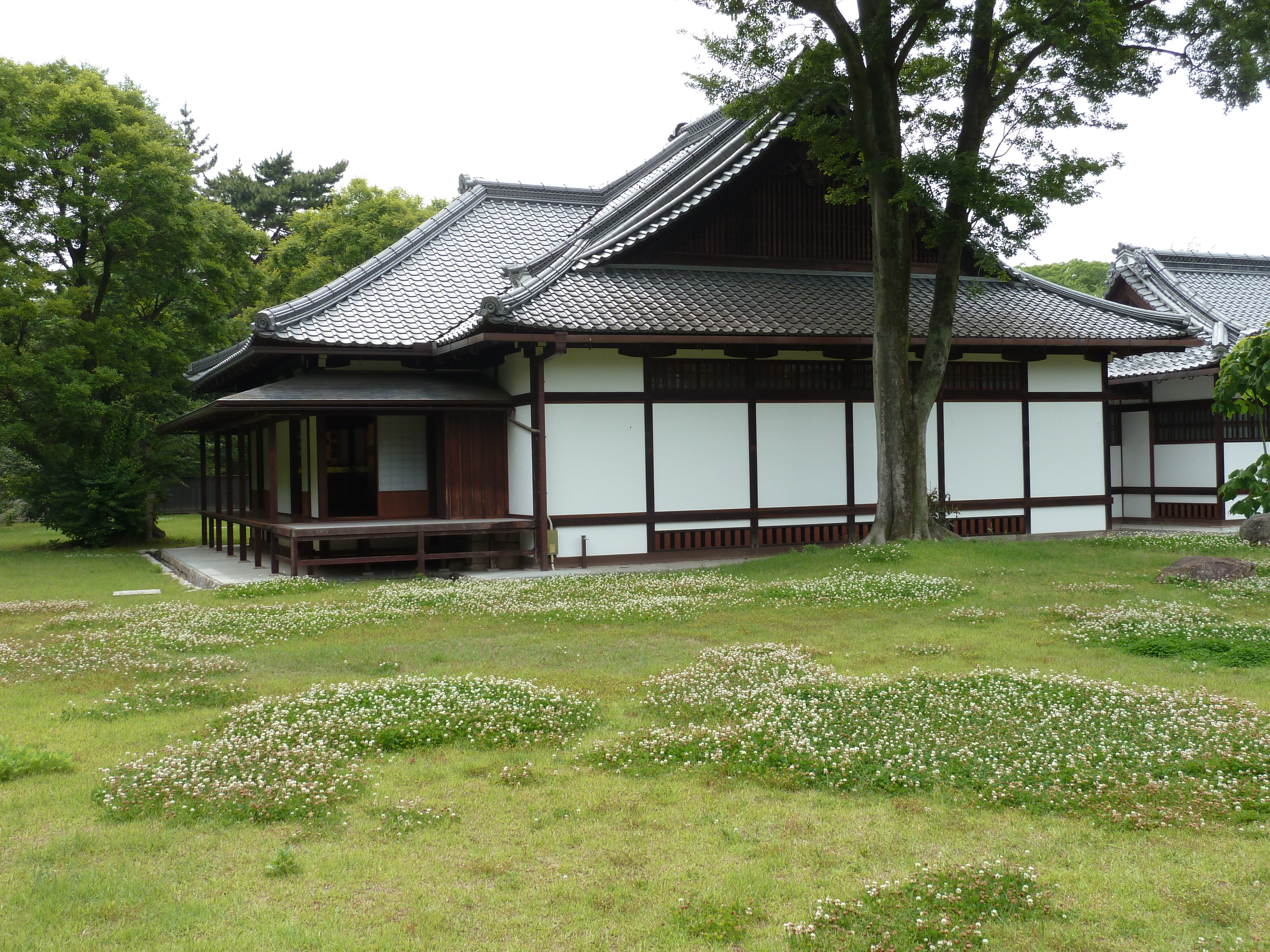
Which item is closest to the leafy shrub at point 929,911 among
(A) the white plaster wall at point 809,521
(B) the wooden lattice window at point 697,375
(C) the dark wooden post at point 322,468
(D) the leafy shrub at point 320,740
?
(D) the leafy shrub at point 320,740

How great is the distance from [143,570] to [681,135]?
50.6 ft

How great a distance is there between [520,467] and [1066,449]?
1123cm

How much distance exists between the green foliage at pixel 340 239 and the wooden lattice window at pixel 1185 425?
24.6 m

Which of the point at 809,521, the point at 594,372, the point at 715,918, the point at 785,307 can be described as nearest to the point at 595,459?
the point at 594,372

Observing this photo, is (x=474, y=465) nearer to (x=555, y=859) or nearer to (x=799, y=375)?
(x=799, y=375)

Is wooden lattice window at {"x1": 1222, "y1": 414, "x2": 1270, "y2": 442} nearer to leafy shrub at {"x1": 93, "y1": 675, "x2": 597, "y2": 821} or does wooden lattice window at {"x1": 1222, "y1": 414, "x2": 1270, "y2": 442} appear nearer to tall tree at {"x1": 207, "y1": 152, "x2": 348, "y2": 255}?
leafy shrub at {"x1": 93, "y1": 675, "x2": 597, "y2": 821}

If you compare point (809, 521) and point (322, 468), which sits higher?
point (322, 468)

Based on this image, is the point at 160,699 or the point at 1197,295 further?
the point at 1197,295

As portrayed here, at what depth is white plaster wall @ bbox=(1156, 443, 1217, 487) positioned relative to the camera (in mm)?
24312

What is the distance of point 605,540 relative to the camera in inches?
690

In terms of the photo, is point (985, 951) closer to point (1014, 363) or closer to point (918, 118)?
point (918, 118)

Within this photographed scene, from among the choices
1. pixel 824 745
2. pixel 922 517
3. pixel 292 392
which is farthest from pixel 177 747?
pixel 922 517

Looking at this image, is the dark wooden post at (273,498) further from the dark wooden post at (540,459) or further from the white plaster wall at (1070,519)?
the white plaster wall at (1070,519)

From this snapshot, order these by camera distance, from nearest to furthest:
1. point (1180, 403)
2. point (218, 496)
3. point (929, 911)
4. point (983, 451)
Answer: point (929, 911) → point (983, 451) → point (218, 496) → point (1180, 403)
